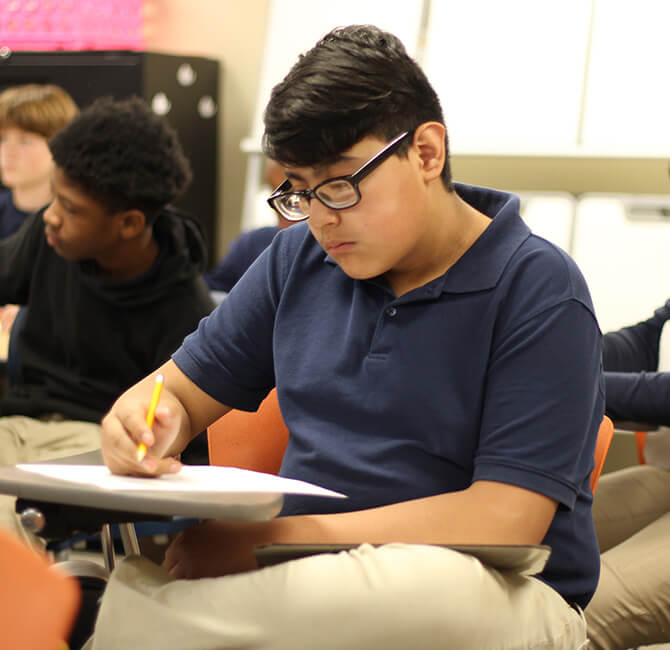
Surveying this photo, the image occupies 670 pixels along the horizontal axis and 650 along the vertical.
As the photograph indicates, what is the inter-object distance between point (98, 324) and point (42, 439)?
0.29 m

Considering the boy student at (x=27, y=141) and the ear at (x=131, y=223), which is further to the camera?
the boy student at (x=27, y=141)

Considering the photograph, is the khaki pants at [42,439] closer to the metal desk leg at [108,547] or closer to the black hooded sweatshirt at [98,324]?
the black hooded sweatshirt at [98,324]

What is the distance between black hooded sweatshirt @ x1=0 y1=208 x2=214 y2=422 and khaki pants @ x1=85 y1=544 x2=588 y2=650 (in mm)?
1154

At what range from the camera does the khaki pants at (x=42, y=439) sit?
1.96 metres

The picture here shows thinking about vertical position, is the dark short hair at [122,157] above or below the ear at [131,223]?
above

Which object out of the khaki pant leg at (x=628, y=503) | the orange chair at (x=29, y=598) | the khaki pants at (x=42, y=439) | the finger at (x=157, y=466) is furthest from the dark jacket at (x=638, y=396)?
the orange chair at (x=29, y=598)

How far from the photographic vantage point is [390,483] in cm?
118

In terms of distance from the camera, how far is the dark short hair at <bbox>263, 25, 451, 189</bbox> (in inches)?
44.7

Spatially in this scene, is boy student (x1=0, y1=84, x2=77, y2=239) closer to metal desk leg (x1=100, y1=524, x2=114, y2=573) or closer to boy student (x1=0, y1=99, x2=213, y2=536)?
boy student (x1=0, y1=99, x2=213, y2=536)

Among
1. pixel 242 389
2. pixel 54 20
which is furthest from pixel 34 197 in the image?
pixel 242 389

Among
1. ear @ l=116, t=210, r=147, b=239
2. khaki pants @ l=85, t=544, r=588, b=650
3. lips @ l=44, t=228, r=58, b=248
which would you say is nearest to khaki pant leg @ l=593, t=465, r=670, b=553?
khaki pants @ l=85, t=544, r=588, b=650

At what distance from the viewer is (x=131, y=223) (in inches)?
86.3

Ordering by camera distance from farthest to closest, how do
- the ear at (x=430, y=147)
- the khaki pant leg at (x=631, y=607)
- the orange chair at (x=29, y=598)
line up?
the khaki pant leg at (x=631, y=607), the ear at (x=430, y=147), the orange chair at (x=29, y=598)

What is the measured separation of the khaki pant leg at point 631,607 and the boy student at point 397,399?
24 centimetres
